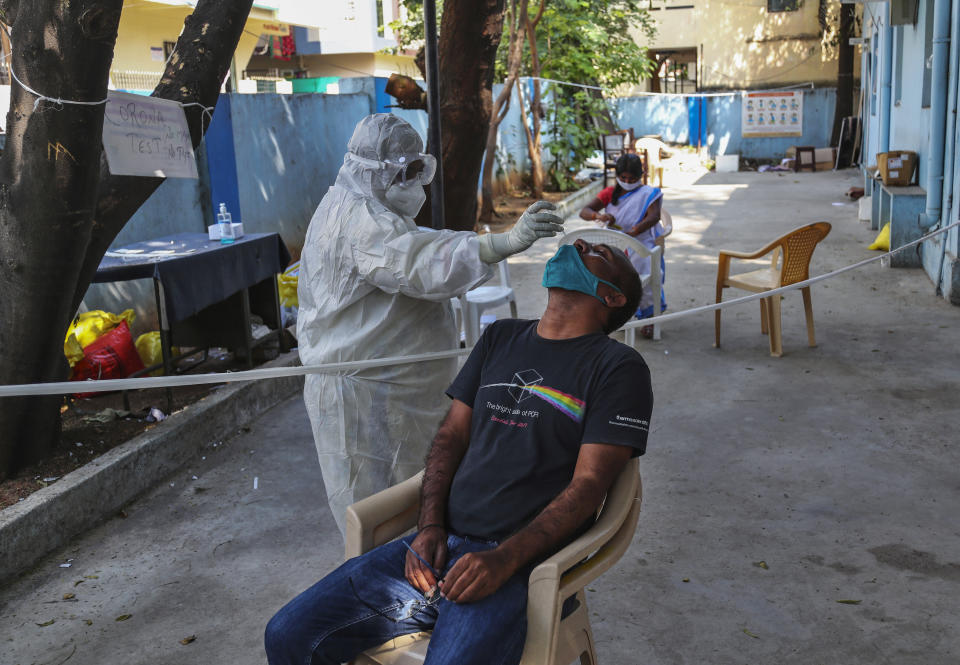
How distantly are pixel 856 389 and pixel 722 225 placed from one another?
7453 mm

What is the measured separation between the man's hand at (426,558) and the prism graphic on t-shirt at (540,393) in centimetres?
40

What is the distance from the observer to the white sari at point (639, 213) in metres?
6.77

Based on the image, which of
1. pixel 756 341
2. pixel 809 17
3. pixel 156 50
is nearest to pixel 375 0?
pixel 156 50

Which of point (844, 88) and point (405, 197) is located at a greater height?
point (844, 88)

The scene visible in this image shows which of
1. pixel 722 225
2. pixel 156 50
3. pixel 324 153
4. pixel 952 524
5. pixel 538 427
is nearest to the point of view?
pixel 538 427

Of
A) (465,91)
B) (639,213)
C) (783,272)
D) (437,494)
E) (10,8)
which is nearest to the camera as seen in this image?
(437,494)

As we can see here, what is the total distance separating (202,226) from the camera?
24.6 ft

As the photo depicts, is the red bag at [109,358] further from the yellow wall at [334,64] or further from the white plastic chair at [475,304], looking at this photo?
the yellow wall at [334,64]

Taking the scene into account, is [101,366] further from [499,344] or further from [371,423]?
[499,344]

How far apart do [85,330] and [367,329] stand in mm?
3355

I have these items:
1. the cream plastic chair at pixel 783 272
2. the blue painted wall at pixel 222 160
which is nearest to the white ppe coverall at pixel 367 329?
the cream plastic chair at pixel 783 272

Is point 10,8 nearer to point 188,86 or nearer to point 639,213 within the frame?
point 188,86

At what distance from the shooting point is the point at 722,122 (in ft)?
77.6

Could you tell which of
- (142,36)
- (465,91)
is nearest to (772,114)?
(142,36)
